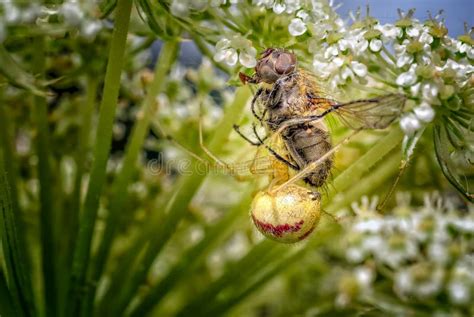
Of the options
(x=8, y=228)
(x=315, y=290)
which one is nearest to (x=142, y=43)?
(x=8, y=228)

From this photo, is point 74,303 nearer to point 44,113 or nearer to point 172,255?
point 44,113

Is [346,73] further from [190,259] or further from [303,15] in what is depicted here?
[190,259]

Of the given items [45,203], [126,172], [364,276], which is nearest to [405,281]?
[364,276]

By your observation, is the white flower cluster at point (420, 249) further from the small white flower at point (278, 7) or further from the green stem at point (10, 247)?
the green stem at point (10, 247)

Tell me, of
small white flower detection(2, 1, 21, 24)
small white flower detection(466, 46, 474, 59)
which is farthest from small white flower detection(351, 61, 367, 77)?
small white flower detection(2, 1, 21, 24)

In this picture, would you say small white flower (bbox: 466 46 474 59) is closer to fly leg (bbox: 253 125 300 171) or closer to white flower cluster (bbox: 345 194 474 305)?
white flower cluster (bbox: 345 194 474 305)

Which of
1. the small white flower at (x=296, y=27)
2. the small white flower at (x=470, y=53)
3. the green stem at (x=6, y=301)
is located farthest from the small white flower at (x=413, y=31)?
the green stem at (x=6, y=301)
